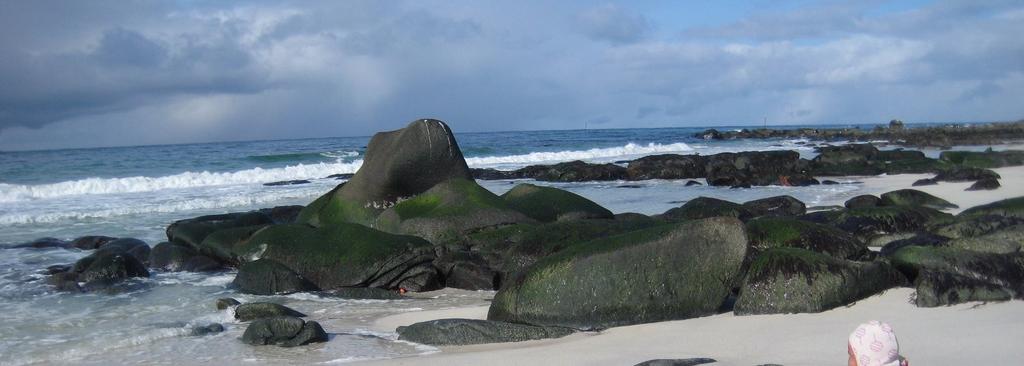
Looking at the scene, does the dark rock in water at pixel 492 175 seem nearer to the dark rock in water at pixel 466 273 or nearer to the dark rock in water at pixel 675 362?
the dark rock in water at pixel 466 273

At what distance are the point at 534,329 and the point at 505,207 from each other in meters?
5.67

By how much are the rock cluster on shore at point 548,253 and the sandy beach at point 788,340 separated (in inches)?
8.1

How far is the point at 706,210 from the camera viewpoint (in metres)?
14.1

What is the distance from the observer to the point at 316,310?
8.91m

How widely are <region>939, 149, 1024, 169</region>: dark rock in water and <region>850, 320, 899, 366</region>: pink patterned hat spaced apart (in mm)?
25474

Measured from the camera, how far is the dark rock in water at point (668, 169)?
93.1 feet

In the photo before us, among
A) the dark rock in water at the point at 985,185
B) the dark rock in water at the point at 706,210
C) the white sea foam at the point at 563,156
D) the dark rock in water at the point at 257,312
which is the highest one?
the dark rock in water at the point at 706,210

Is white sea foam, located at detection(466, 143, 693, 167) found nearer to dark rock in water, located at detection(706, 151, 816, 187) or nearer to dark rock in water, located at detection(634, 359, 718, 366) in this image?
Answer: dark rock in water, located at detection(706, 151, 816, 187)

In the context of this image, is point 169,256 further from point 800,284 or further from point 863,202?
point 863,202

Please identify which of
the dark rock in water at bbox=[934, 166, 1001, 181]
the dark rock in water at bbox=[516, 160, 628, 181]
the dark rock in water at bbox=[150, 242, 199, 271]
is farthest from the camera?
the dark rock in water at bbox=[516, 160, 628, 181]

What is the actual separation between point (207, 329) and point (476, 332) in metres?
2.58

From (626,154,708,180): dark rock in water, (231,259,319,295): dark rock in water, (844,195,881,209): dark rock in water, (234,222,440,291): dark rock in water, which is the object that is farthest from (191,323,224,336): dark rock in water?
(626,154,708,180): dark rock in water

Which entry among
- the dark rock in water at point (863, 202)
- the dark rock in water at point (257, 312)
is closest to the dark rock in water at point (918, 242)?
the dark rock in water at point (863, 202)

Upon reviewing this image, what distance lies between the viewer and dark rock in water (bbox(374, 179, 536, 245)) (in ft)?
39.8
